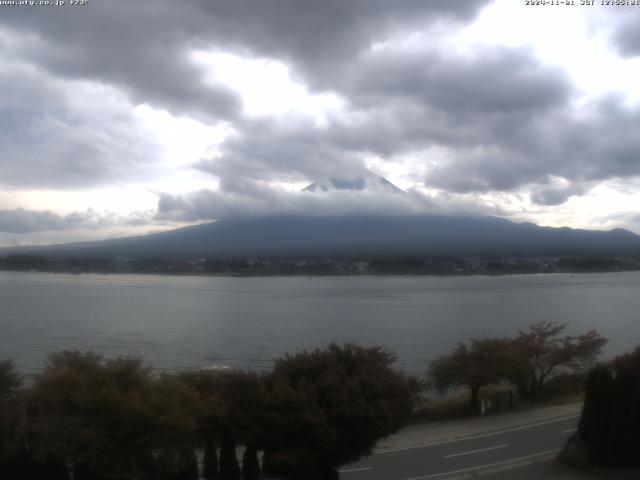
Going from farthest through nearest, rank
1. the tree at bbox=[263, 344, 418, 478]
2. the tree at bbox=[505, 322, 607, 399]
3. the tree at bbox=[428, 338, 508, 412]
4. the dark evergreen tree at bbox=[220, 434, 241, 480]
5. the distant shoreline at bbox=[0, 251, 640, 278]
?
1. the distant shoreline at bbox=[0, 251, 640, 278]
2. the tree at bbox=[505, 322, 607, 399]
3. the tree at bbox=[428, 338, 508, 412]
4. the dark evergreen tree at bbox=[220, 434, 241, 480]
5. the tree at bbox=[263, 344, 418, 478]

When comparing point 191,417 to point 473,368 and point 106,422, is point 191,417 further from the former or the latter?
point 473,368

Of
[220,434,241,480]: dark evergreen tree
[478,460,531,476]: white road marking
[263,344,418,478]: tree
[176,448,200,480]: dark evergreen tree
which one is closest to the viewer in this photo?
[176,448,200,480]: dark evergreen tree

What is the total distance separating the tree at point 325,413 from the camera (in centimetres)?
920

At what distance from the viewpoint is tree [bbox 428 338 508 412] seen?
60.6 feet

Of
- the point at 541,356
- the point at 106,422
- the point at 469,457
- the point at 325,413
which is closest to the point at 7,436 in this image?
the point at 106,422

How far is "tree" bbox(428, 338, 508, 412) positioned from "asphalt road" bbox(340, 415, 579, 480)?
134 inches

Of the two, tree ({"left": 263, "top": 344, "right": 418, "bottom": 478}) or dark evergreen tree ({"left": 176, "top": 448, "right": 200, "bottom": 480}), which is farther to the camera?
tree ({"left": 263, "top": 344, "right": 418, "bottom": 478})

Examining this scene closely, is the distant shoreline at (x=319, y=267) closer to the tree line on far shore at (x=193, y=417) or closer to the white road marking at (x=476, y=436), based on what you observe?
the white road marking at (x=476, y=436)

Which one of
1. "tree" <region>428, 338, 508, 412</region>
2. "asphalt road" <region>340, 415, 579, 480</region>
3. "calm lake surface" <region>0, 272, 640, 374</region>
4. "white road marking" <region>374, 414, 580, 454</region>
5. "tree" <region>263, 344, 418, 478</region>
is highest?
"tree" <region>263, 344, 418, 478</region>

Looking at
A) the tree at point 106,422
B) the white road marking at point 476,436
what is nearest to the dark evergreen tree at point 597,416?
the white road marking at point 476,436

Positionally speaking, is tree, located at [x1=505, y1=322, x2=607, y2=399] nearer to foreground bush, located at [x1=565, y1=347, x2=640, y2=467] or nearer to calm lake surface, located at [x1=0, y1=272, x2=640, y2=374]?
calm lake surface, located at [x1=0, y1=272, x2=640, y2=374]

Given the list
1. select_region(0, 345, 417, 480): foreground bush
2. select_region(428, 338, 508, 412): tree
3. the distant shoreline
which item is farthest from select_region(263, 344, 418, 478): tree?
the distant shoreline

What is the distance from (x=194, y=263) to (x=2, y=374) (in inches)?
4530

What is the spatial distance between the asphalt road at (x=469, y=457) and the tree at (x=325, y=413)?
1.88 meters
